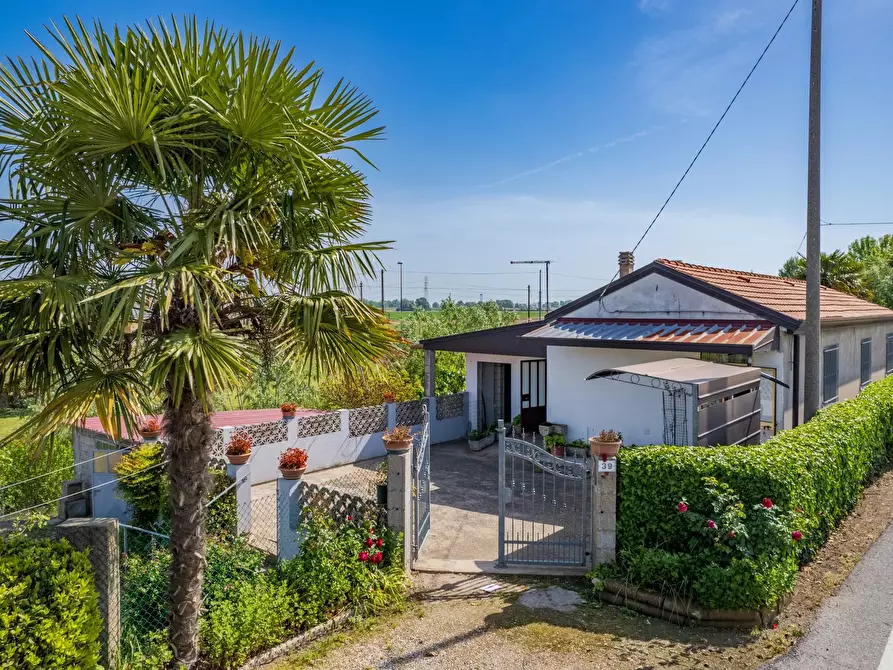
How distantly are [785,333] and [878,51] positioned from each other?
604 cm

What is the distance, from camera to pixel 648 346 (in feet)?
37.7

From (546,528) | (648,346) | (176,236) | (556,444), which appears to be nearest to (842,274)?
(648,346)

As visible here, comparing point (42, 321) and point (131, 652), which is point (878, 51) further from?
point (131, 652)

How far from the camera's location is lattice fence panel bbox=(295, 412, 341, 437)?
1312cm

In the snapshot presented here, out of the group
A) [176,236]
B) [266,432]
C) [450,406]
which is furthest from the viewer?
[450,406]

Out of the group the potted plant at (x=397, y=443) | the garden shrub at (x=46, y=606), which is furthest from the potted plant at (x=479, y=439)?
the garden shrub at (x=46, y=606)

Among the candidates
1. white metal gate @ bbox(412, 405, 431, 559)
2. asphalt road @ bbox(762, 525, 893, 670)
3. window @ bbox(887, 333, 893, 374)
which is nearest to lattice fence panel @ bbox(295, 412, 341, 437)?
white metal gate @ bbox(412, 405, 431, 559)

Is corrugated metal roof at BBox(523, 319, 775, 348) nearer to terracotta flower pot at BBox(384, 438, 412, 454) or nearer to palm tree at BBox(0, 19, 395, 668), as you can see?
terracotta flower pot at BBox(384, 438, 412, 454)

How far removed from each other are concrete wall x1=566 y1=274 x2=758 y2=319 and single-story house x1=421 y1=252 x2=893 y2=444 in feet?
0.08

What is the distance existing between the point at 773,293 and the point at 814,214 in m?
4.63

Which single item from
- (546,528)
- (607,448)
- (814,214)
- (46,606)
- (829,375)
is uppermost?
(814,214)

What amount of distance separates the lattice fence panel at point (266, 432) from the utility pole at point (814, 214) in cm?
1053

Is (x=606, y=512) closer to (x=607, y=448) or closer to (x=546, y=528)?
(x=607, y=448)

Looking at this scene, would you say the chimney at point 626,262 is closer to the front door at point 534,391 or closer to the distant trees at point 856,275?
the front door at point 534,391
